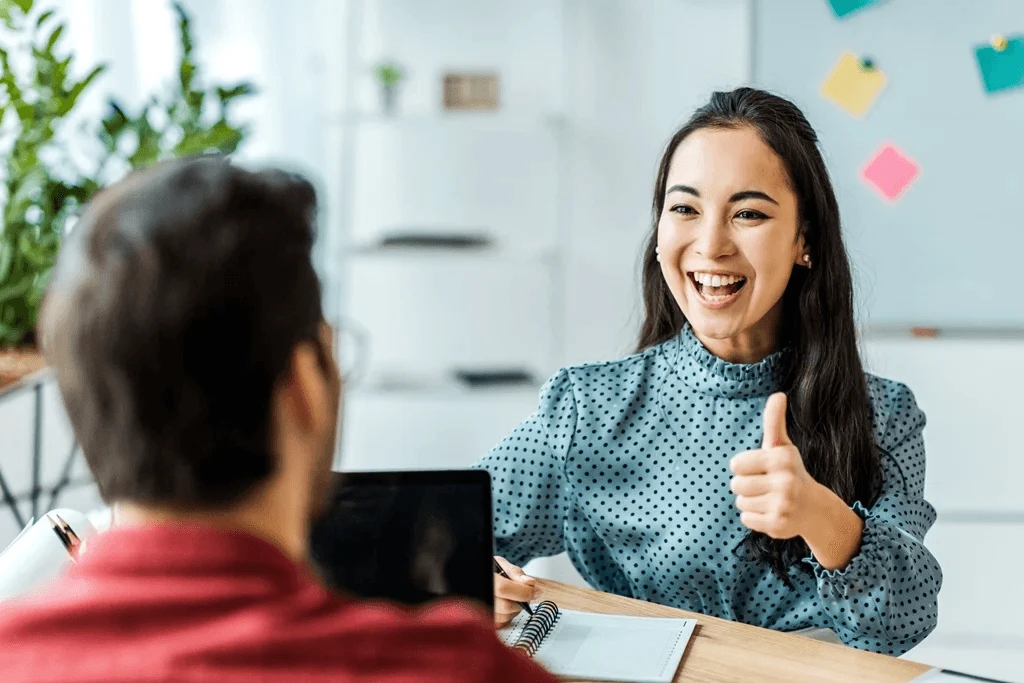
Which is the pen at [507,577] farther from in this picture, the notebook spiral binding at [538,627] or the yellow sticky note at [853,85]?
the yellow sticky note at [853,85]

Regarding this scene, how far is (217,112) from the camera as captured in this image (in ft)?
9.27

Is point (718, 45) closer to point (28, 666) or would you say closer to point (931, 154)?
point (931, 154)

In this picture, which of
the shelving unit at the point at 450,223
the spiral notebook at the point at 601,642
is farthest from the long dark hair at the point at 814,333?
the shelving unit at the point at 450,223

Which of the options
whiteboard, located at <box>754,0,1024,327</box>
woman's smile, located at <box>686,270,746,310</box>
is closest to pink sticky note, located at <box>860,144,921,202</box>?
whiteboard, located at <box>754,0,1024,327</box>

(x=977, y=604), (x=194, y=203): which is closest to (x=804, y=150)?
(x=194, y=203)

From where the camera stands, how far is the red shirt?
1.76ft

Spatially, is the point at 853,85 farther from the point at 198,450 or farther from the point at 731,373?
the point at 198,450

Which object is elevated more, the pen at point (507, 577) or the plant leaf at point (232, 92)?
the plant leaf at point (232, 92)

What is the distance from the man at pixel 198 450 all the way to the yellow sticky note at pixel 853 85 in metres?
2.47

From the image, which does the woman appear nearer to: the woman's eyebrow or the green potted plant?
the woman's eyebrow

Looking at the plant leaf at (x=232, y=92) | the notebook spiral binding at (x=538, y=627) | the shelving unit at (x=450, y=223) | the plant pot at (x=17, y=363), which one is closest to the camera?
the notebook spiral binding at (x=538, y=627)

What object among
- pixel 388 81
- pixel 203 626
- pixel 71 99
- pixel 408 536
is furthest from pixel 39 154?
pixel 203 626

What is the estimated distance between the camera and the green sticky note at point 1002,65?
9.02ft

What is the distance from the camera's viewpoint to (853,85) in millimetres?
2834
